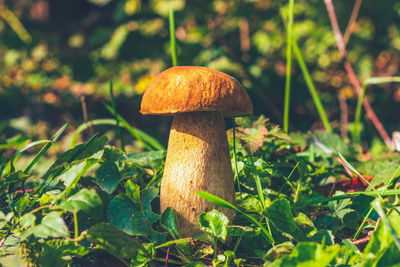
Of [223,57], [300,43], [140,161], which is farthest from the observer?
[300,43]

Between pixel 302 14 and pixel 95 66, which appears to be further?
pixel 302 14

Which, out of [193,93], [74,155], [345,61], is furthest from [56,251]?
[345,61]

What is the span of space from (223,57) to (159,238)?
73.0 inches

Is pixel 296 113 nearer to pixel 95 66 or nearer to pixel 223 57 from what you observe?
pixel 223 57

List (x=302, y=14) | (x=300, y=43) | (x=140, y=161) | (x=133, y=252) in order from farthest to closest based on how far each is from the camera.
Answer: (x=300, y=43), (x=302, y=14), (x=140, y=161), (x=133, y=252)

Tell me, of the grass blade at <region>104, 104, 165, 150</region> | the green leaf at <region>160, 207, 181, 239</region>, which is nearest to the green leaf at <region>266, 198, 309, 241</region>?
the green leaf at <region>160, 207, 181, 239</region>

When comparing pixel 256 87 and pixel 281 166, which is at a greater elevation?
pixel 256 87

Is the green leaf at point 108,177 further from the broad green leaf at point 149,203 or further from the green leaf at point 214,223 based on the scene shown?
the green leaf at point 214,223

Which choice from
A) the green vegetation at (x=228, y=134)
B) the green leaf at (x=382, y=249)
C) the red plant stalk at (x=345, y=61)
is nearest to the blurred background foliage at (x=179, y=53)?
the green vegetation at (x=228, y=134)

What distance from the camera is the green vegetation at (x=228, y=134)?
787 millimetres

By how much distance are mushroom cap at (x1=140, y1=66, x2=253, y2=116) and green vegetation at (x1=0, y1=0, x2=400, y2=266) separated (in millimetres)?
152

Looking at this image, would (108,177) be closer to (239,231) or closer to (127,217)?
(127,217)

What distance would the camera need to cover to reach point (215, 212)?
85 cm

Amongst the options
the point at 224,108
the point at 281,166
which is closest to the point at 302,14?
the point at 281,166
